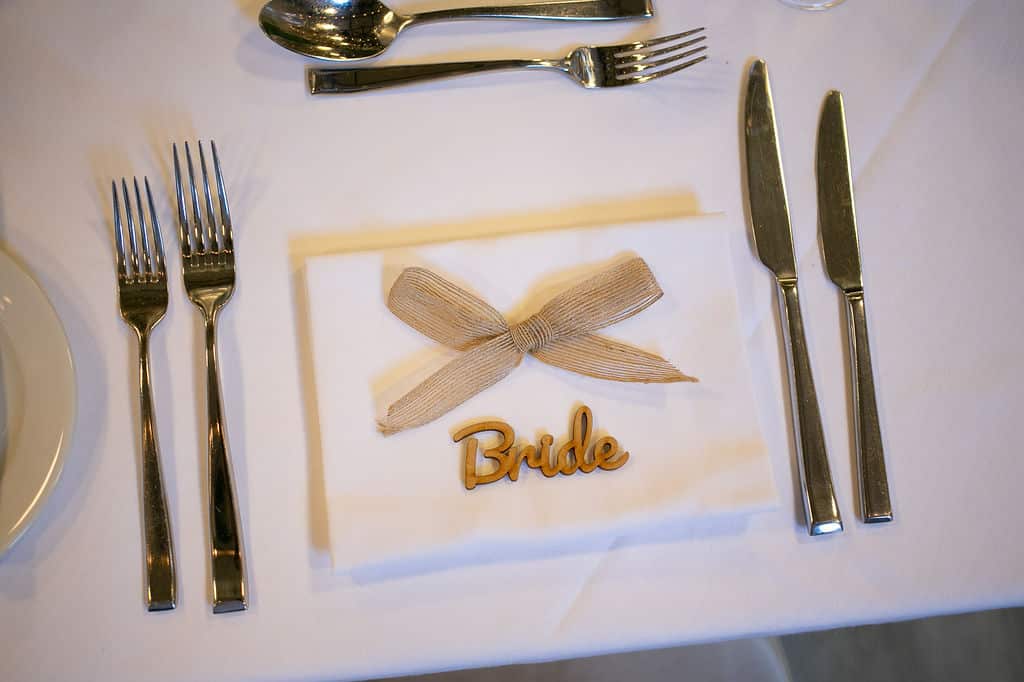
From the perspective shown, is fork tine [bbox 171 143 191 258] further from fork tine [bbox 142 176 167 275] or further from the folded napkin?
the folded napkin

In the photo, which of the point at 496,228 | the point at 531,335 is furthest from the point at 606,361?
the point at 496,228

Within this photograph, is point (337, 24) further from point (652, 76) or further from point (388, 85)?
point (652, 76)

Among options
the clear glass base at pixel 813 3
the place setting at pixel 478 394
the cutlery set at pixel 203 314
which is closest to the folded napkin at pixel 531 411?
the place setting at pixel 478 394

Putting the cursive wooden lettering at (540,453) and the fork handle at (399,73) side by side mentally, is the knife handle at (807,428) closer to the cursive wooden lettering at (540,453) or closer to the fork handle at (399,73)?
the cursive wooden lettering at (540,453)

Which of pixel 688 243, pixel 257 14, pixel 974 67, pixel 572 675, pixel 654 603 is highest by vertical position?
pixel 257 14

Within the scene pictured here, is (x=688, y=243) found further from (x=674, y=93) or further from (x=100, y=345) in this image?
(x=100, y=345)

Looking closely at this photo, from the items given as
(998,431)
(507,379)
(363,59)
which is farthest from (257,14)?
(998,431)

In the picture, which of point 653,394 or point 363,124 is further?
point 363,124
